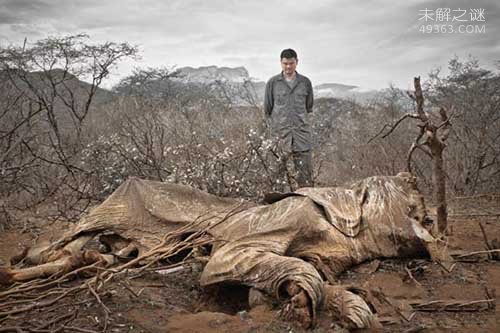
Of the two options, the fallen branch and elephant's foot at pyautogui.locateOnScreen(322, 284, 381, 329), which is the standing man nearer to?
the fallen branch

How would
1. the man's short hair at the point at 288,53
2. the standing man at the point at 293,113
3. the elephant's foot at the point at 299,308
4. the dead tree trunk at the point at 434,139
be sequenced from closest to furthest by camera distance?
1. the elephant's foot at the point at 299,308
2. the dead tree trunk at the point at 434,139
3. the man's short hair at the point at 288,53
4. the standing man at the point at 293,113

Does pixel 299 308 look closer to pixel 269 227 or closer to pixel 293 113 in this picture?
pixel 269 227

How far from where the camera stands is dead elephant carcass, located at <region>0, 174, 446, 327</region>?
3.72 metres

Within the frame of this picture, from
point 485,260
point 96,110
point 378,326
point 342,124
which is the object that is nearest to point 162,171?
point 485,260

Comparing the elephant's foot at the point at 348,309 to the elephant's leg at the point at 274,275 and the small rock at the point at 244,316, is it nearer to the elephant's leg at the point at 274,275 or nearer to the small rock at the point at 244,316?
the elephant's leg at the point at 274,275

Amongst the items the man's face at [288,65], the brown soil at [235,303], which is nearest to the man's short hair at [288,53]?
the man's face at [288,65]

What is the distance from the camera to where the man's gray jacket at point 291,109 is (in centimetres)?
715

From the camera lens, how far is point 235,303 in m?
3.84

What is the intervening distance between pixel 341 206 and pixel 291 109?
3.12 meters

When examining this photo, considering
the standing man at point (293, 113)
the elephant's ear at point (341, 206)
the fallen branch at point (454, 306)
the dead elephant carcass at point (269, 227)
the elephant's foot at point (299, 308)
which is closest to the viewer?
the elephant's foot at point (299, 308)

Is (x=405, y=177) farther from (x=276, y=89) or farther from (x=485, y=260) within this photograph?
(x=276, y=89)

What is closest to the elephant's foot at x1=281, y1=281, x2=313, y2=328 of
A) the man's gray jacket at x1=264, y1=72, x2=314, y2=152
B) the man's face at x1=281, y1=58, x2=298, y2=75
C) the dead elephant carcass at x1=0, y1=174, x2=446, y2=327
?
the dead elephant carcass at x1=0, y1=174, x2=446, y2=327

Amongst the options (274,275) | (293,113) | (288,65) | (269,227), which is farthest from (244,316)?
(288,65)

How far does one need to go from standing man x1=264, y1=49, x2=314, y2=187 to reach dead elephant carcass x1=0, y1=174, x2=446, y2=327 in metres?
2.55
